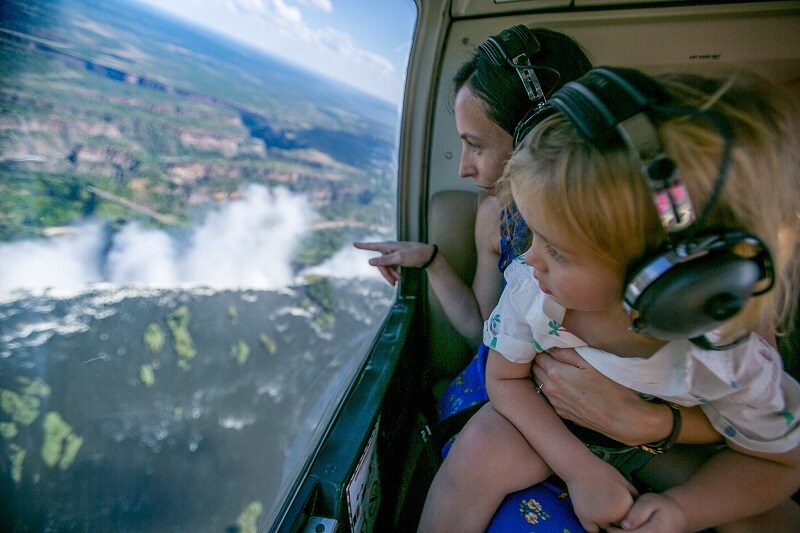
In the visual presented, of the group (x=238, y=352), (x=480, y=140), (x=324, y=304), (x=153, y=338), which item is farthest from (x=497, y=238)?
(x=324, y=304)

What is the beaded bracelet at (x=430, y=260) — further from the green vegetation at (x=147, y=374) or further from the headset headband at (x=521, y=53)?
the green vegetation at (x=147, y=374)

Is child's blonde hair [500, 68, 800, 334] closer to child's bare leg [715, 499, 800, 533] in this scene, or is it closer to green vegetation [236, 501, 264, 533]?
child's bare leg [715, 499, 800, 533]

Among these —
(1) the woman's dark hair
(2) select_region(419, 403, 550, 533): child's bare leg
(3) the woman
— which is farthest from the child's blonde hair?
(2) select_region(419, 403, 550, 533): child's bare leg

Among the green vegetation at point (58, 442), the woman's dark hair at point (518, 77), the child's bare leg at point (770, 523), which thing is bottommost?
the green vegetation at point (58, 442)

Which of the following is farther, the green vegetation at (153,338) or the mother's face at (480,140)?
the mother's face at (480,140)

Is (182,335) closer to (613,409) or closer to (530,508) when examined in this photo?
(530,508)

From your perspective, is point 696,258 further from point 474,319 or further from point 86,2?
point 474,319

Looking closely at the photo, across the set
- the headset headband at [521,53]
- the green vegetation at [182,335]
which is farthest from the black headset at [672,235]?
the green vegetation at [182,335]

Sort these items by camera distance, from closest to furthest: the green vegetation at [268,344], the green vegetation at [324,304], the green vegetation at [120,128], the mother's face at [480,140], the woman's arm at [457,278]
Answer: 1. the green vegetation at [120,128]
2. the mother's face at [480,140]
3. the woman's arm at [457,278]
4. the green vegetation at [268,344]
5. the green vegetation at [324,304]
